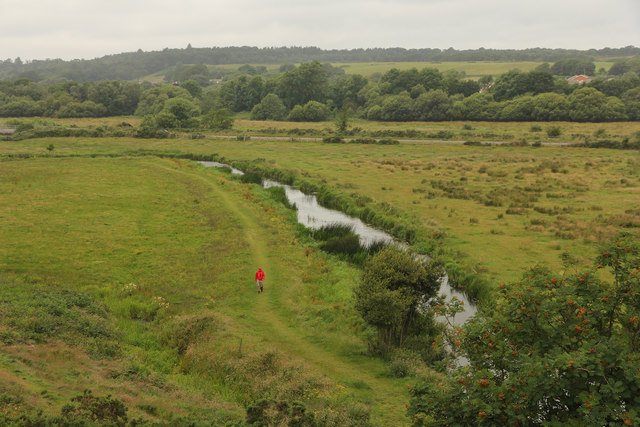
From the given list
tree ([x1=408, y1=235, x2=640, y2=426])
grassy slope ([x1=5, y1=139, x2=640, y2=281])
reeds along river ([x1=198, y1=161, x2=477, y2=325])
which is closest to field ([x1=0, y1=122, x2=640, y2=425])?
grassy slope ([x1=5, y1=139, x2=640, y2=281])

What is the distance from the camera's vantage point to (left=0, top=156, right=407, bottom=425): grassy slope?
1479cm

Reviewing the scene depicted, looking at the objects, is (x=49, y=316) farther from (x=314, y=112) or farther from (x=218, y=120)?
(x=314, y=112)

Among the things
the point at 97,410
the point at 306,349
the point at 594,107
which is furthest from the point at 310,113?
the point at 97,410

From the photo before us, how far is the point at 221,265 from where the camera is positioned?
2953 cm

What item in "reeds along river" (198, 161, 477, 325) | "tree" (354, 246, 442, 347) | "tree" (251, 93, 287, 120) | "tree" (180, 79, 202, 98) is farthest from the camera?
"tree" (180, 79, 202, 98)

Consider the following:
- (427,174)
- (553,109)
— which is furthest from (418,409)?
(553,109)

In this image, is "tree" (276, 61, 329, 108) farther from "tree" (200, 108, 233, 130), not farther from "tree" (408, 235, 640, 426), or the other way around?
"tree" (408, 235, 640, 426)

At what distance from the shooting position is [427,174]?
61312 millimetres

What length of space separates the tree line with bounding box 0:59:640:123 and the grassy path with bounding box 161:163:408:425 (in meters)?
98.0

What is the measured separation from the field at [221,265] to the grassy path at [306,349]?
3.8 inches

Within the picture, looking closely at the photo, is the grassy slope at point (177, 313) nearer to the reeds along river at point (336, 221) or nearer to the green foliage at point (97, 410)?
the green foliage at point (97, 410)

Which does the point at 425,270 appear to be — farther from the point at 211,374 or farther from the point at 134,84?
the point at 134,84

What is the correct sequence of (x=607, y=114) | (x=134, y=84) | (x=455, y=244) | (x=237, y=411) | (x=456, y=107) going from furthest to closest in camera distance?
(x=134, y=84)
(x=456, y=107)
(x=607, y=114)
(x=455, y=244)
(x=237, y=411)

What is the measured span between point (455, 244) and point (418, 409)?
24191 millimetres
